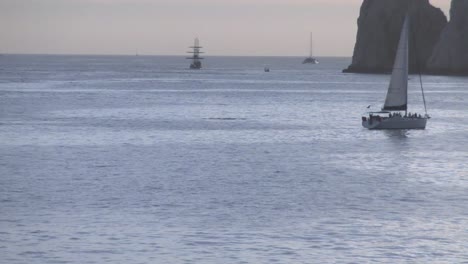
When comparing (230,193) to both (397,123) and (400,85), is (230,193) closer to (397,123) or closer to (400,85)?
(397,123)

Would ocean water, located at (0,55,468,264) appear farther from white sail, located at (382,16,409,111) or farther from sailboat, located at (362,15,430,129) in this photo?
white sail, located at (382,16,409,111)

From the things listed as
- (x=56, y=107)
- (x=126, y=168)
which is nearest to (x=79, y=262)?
(x=126, y=168)

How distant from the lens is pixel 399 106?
9375 cm

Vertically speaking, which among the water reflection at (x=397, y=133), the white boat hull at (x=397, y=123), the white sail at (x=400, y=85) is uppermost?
the white sail at (x=400, y=85)

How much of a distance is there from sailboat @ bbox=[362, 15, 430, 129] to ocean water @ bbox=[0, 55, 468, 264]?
3.14 ft

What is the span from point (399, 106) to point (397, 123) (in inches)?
155

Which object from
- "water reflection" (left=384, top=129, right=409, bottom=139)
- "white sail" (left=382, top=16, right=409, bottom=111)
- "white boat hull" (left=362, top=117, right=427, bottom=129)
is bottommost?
"water reflection" (left=384, top=129, right=409, bottom=139)

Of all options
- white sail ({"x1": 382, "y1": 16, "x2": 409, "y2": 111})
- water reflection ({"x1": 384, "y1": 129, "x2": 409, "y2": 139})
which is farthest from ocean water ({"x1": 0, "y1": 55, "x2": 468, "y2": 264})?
white sail ({"x1": 382, "y1": 16, "x2": 409, "y2": 111})

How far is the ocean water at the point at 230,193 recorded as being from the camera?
34750 millimetres

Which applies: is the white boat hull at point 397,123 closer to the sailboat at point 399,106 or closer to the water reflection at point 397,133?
the sailboat at point 399,106

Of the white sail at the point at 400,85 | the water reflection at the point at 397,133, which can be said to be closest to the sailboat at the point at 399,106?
the white sail at the point at 400,85

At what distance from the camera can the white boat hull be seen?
90188 mm

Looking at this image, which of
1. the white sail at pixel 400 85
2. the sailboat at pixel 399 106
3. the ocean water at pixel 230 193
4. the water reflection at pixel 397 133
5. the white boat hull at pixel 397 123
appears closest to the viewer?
the ocean water at pixel 230 193

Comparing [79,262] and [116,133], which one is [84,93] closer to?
[116,133]
